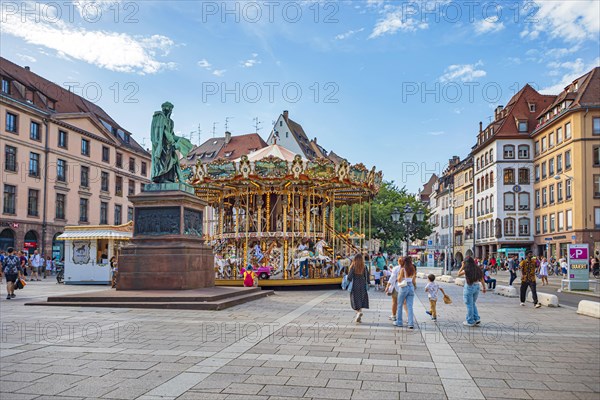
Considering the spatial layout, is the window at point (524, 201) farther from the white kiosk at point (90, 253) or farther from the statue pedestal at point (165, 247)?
the statue pedestal at point (165, 247)

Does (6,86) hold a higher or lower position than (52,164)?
higher

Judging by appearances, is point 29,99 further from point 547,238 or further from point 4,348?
point 547,238

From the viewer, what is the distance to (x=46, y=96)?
47500 millimetres

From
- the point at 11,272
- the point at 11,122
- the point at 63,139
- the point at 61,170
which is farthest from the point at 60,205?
the point at 11,272

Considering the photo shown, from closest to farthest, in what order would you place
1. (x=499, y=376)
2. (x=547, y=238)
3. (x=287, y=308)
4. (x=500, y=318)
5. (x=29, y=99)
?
(x=499, y=376)
(x=500, y=318)
(x=287, y=308)
(x=29, y=99)
(x=547, y=238)

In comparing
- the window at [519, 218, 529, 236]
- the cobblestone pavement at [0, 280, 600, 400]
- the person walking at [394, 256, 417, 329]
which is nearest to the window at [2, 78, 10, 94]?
the cobblestone pavement at [0, 280, 600, 400]

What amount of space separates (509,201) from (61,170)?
149ft

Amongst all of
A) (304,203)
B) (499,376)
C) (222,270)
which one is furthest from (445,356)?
(304,203)

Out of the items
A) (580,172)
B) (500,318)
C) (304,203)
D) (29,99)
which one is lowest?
(500,318)

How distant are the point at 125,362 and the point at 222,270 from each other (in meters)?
16.1

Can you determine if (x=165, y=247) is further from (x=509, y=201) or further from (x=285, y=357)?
(x=509, y=201)

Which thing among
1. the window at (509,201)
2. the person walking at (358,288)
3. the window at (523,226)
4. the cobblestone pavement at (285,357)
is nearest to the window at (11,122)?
the cobblestone pavement at (285,357)

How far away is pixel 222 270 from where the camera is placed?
23.7 m

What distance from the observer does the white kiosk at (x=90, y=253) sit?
2869 centimetres
